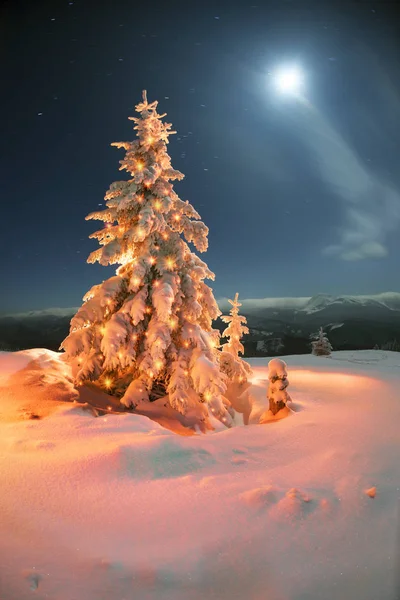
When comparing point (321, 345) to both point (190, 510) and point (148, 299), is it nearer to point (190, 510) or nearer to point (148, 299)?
point (148, 299)

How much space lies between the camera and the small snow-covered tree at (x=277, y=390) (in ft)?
33.7

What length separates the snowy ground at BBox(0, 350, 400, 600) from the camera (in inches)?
125

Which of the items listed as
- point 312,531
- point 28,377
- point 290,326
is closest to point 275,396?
point 312,531

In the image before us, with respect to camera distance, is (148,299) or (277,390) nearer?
(277,390)

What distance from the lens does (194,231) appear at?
11.5 metres

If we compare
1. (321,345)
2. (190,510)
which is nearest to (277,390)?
(190,510)

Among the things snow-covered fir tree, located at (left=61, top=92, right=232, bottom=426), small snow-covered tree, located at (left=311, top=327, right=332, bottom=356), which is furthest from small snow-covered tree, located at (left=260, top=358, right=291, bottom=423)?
small snow-covered tree, located at (left=311, top=327, right=332, bottom=356)

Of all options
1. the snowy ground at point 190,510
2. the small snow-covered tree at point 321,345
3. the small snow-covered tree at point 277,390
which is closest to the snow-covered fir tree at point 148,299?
the small snow-covered tree at point 277,390

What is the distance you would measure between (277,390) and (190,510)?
21.8 ft

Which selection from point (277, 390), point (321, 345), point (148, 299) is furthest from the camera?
point (321, 345)

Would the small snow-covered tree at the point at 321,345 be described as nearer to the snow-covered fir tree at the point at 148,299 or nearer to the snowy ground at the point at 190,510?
the snow-covered fir tree at the point at 148,299

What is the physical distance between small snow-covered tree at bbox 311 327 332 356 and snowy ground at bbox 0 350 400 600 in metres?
21.5

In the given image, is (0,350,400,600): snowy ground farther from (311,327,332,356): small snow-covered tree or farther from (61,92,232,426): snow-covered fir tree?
(311,327,332,356): small snow-covered tree

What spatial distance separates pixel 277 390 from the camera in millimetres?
10344
